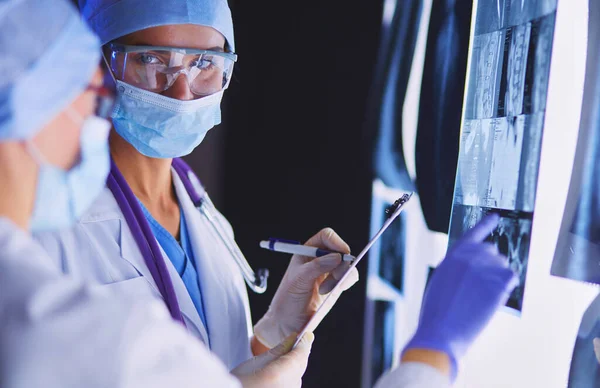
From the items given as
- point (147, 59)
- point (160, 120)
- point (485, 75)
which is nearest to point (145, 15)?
point (147, 59)

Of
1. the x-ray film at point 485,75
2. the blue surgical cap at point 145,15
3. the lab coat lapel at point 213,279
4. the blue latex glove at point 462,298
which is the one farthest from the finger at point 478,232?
the blue surgical cap at point 145,15

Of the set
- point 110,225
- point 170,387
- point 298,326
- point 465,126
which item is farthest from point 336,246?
point 170,387

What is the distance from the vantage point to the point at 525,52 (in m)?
0.92

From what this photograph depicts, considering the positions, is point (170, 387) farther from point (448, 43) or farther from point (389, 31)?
point (389, 31)

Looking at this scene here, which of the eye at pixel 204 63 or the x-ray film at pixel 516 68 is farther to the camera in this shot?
the eye at pixel 204 63

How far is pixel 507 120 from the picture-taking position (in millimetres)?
957

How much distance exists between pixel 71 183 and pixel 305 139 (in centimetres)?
114

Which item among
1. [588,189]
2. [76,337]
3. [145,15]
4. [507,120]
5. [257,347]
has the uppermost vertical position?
[145,15]

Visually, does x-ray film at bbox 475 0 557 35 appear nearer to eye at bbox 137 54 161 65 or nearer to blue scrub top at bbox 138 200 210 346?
eye at bbox 137 54 161 65

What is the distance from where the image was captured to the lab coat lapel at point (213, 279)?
1133 millimetres

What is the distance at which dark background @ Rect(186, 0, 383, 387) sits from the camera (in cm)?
153

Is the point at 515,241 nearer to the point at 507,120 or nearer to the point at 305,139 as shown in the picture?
the point at 507,120

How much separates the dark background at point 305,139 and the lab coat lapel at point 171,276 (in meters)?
0.57

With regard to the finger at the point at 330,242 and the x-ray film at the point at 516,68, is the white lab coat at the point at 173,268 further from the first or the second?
the x-ray film at the point at 516,68
